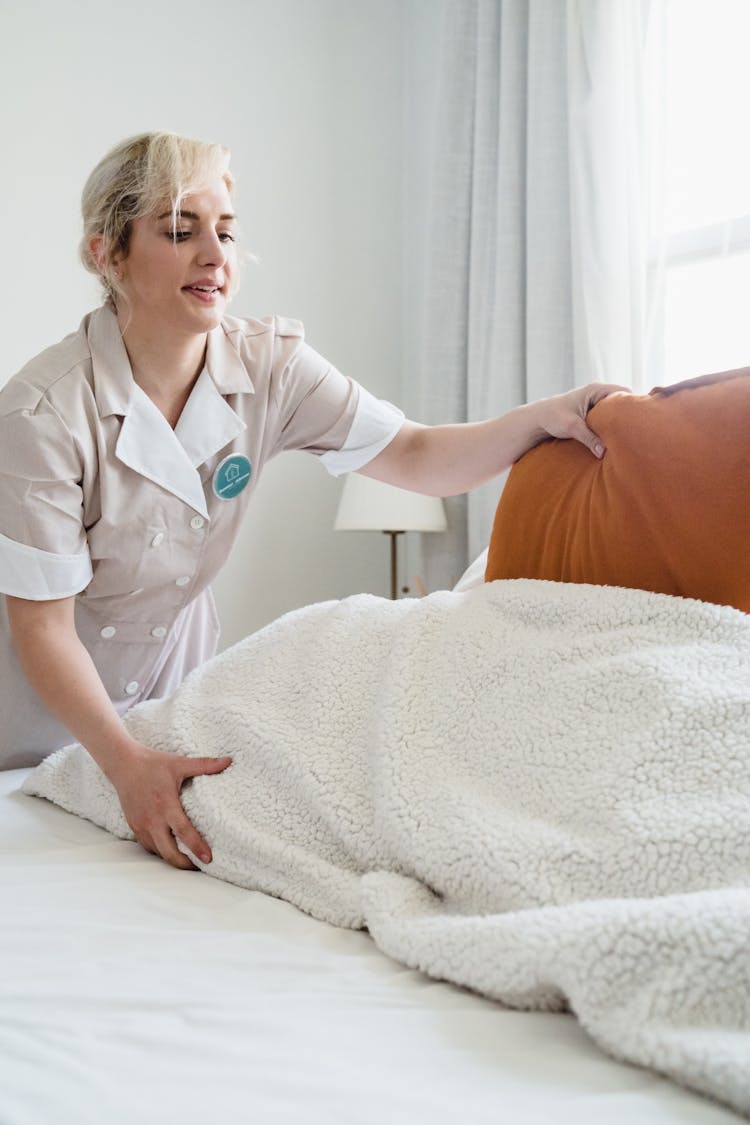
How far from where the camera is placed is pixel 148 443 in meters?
1.33

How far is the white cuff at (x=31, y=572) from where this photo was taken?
1.21 m

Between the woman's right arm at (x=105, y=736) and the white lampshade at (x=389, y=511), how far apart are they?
66.1 inches

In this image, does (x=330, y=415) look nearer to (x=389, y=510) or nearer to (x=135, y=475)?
(x=135, y=475)

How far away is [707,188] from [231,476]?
59.4 inches

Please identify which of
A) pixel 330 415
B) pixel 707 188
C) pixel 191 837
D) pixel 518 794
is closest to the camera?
pixel 518 794

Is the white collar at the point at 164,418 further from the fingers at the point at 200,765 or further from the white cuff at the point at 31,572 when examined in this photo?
the fingers at the point at 200,765

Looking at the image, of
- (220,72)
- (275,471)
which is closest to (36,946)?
(275,471)

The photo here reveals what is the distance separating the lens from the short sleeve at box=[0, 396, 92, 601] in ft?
3.97

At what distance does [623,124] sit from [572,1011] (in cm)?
227

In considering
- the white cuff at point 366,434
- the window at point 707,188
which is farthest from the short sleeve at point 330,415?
the window at point 707,188

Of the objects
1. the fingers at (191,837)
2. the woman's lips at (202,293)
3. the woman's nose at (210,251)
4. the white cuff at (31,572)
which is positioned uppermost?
the woman's nose at (210,251)

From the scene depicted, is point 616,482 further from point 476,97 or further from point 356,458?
point 476,97

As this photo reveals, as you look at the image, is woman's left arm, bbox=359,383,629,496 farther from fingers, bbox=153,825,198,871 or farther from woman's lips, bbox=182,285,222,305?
fingers, bbox=153,825,198,871

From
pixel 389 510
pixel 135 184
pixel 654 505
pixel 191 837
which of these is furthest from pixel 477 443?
pixel 389 510
